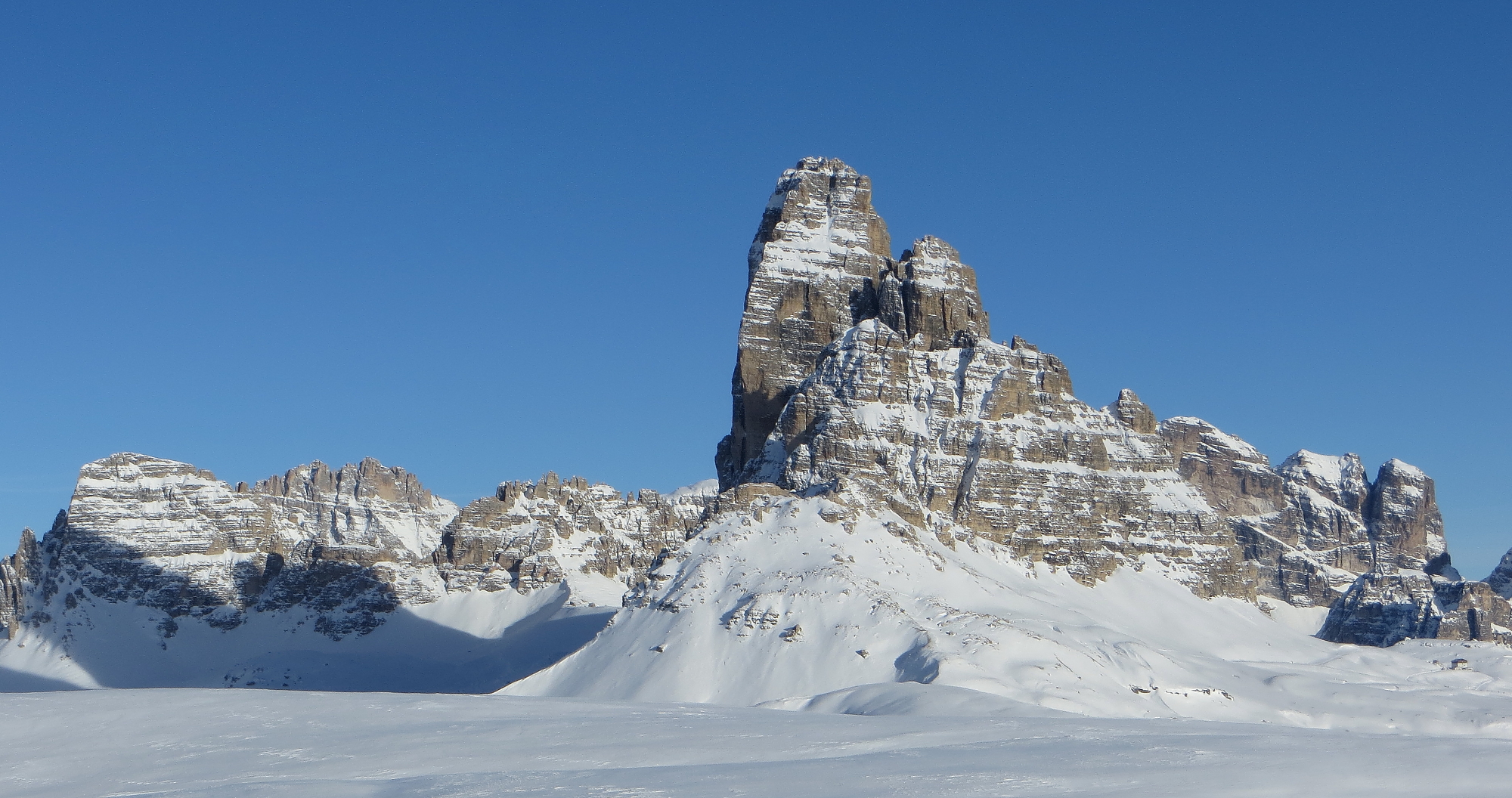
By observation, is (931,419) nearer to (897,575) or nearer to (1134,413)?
(1134,413)

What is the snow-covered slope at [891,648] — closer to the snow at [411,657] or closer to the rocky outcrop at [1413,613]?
the rocky outcrop at [1413,613]

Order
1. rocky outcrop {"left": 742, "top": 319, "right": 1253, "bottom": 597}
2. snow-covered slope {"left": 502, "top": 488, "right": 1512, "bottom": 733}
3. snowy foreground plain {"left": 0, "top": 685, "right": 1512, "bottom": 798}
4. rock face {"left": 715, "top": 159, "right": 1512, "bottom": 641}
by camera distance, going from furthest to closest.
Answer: rock face {"left": 715, "top": 159, "right": 1512, "bottom": 641} → rocky outcrop {"left": 742, "top": 319, "right": 1253, "bottom": 597} → snow-covered slope {"left": 502, "top": 488, "right": 1512, "bottom": 733} → snowy foreground plain {"left": 0, "top": 685, "right": 1512, "bottom": 798}

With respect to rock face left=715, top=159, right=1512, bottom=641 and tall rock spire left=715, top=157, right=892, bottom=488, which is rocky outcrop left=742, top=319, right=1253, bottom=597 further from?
tall rock spire left=715, top=157, right=892, bottom=488

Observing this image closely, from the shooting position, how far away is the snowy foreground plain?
3512cm

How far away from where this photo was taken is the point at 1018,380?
164 metres

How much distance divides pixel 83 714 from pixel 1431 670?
11825cm

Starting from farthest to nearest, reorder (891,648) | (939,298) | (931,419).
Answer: (939,298) → (931,419) → (891,648)

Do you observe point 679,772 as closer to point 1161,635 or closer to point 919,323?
point 1161,635

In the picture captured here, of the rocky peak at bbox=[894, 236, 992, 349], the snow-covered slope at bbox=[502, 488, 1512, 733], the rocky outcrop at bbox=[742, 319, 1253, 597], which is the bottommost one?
the snow-covered slope at bbox=[502, 488, 1512, 733]

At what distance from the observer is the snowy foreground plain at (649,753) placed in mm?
35125

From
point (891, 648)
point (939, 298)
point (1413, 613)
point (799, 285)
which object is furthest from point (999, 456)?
point (891, 648)

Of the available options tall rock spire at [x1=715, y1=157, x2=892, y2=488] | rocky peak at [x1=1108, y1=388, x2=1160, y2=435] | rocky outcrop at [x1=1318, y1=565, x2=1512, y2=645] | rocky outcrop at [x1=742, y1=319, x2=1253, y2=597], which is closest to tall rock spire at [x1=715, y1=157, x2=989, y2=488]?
tall rock spire at [x1=715, y1=157, x2=892, y2=488]

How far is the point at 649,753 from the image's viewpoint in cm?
4375

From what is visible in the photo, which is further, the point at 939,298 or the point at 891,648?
the point at 939,298
